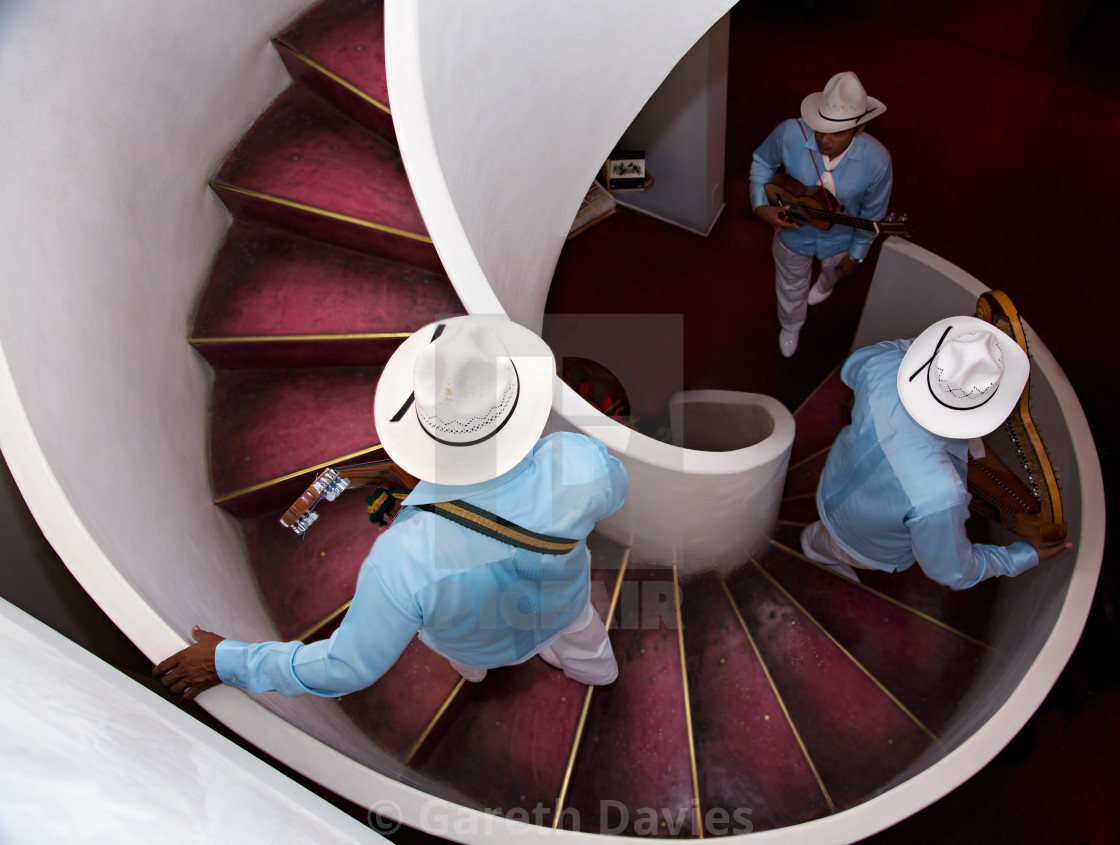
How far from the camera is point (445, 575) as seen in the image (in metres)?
1.84

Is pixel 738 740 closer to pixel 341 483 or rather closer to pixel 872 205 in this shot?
pixel 341 483

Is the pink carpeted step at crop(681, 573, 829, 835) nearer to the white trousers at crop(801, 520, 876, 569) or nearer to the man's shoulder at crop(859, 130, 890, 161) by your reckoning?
the white trousers at crop(801, 520, 876, 569)

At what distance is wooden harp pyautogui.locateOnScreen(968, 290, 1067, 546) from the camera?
2.58 meters

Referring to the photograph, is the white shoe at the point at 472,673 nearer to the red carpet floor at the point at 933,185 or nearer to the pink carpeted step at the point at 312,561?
the pink carpeted step at the point at 312,561

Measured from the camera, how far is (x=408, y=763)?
2686 millimetres

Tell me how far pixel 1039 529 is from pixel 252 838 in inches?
108

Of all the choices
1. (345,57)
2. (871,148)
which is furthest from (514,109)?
(871,148)

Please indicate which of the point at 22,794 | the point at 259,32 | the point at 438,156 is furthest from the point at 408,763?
the point at 259,32

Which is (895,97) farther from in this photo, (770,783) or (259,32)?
(770,783)

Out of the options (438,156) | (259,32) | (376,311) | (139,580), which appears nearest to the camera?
(139,580)

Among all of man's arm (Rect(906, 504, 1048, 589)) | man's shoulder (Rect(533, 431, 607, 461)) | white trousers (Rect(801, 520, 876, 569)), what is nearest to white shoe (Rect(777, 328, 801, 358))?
white trousers (Rect(801, 520, 876, 569))

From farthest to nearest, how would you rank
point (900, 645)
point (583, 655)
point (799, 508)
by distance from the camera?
point (799, 508) → point (900, 645) → point (583, 655)

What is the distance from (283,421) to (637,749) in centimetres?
187

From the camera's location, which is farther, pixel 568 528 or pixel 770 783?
pixel 770 783
